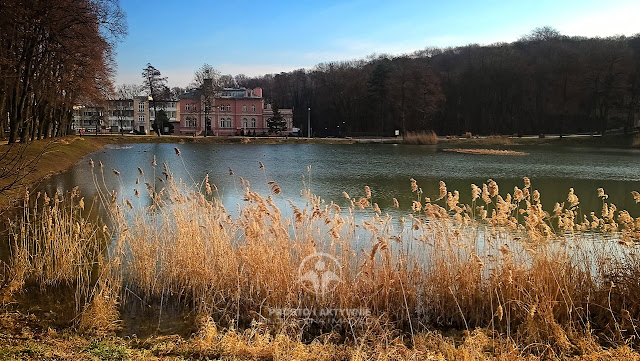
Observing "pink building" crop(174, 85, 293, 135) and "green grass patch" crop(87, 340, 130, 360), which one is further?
"pink building" crop(174, 85, 293, 135)

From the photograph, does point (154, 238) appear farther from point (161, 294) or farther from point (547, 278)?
point (547, 278)

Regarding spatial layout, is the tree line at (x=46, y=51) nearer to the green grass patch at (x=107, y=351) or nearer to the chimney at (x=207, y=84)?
the green grass patch at (x=107, y=351)

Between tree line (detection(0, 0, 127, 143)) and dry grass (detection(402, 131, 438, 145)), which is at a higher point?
tree line (detection(0, 0, 127, 143))

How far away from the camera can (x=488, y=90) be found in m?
80.9

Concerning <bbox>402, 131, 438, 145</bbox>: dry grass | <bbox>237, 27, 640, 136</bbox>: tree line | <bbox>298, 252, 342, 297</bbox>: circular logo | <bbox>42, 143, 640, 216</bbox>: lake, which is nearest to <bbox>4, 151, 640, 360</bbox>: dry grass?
<bbox>298, 252, 342, 297</bbox>: circular logo

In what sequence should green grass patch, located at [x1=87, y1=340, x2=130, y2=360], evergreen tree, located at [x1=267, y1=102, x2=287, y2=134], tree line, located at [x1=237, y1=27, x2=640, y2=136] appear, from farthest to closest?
evergreen tree, located at [x1=267, y1=102, x2=287, y2=134] → tree line, located at [x1=237, y1=27, x2=640, y2=136] → green grass patch, located at [x1=87, y1=340, x2=130, y2=360]

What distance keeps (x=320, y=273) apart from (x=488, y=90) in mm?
81304

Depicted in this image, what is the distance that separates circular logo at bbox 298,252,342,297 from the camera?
5434mm

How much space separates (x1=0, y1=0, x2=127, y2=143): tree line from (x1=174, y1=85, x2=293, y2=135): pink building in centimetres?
4412

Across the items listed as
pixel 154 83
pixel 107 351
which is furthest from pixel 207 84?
pixel 107 351

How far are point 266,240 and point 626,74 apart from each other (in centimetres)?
7553

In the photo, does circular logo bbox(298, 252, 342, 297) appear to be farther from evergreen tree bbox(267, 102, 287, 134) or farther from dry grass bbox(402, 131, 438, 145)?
evergreen tree bbox(267, 102, 287, 134)

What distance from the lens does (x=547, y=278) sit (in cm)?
531

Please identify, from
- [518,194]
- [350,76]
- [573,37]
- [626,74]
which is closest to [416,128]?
[350,76]
